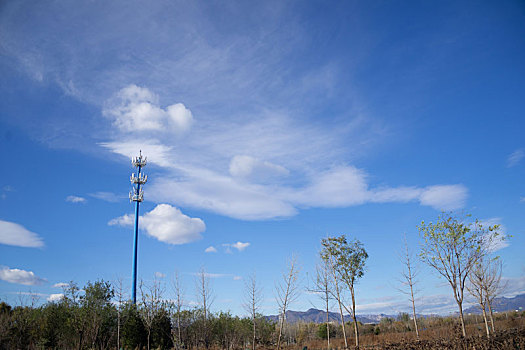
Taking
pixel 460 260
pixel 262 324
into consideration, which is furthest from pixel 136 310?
pixel 460 260

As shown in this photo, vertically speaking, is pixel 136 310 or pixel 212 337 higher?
pixel 136 310

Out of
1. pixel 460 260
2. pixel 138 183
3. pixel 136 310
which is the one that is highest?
pixel 138 183

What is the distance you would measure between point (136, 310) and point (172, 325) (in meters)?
3.02

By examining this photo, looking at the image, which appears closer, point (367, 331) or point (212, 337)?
point (212, 337)

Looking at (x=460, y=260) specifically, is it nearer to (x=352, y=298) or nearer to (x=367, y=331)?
(x=352, y=298)

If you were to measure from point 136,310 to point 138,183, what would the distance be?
1595 centimetres

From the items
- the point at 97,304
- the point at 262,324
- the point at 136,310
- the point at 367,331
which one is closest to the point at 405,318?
the point at 367,331

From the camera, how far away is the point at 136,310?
95.2 feet

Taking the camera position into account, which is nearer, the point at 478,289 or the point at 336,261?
the point at 478,289

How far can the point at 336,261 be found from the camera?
2506 centimetres

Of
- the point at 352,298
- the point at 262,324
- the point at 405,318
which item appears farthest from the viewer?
the point at 405,318

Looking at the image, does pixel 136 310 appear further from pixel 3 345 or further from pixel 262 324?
pixel 262 324

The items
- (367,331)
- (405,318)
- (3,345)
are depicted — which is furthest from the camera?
(405,318)

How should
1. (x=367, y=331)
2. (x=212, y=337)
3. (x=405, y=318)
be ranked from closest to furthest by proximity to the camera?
(x=212, y=337)
(x=367, y=331)
(x=405, y=318)
